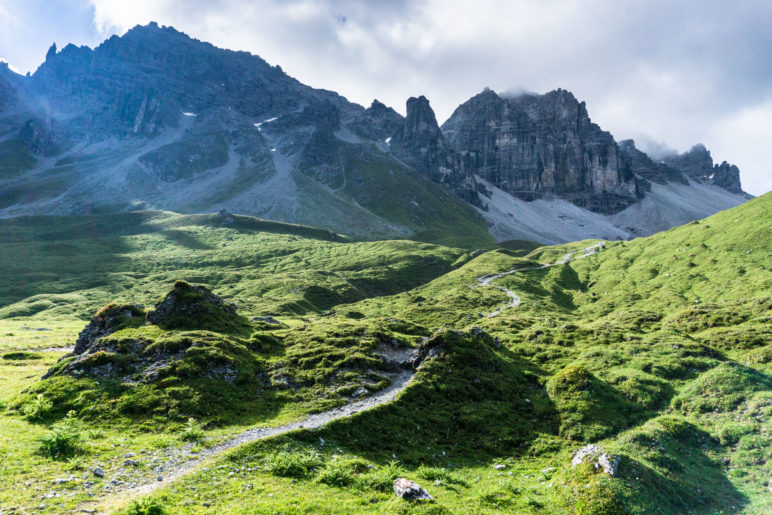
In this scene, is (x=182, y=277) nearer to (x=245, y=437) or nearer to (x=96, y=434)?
(x=96, y=434)

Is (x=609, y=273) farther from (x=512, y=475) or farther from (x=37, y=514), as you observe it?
(x=37, y=514)

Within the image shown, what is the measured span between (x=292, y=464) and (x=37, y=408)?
21.3m

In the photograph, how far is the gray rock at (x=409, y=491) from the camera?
1911 centimetres

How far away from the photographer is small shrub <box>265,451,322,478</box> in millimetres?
21750

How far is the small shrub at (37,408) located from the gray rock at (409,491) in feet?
88.8

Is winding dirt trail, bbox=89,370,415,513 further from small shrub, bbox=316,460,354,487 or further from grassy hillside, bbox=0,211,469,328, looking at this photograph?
grassy hillside, bbox=0,211,469,328

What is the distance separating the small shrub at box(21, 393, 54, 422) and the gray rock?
27.1 meters

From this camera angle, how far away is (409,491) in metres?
19.2

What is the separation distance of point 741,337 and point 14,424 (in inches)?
2851

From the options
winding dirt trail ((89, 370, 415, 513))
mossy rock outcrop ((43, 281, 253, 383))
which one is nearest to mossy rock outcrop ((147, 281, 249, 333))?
mossy rock outcrop ((43, 281, 253, 383))

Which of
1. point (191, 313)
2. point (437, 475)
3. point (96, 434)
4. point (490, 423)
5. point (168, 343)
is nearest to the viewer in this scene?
point (437, 475)

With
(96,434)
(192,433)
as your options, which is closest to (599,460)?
(192,433)

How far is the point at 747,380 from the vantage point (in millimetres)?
32750

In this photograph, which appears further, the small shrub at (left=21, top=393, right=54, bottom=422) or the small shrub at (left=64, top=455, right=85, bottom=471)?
the small shrub at (left=21, top=393, right=54, bottom=422)
